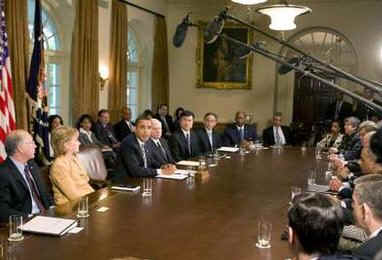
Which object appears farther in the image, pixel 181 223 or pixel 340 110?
pixel 340 110

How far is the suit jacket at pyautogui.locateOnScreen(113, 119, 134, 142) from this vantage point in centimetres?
965

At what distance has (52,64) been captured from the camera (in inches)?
341

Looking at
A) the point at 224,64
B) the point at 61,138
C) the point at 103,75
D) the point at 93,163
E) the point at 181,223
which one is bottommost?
the point at 181,223

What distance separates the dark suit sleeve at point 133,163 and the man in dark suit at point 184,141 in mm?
1626

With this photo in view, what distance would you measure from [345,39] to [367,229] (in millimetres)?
9830

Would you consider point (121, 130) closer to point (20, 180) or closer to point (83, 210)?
point (20, 180)

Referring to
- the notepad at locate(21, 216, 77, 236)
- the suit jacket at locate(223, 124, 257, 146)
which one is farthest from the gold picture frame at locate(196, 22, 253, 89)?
the notepad at locate(21, 216, 77, 236)

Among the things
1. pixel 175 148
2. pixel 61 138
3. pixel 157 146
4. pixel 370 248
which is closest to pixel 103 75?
pixel 175 148

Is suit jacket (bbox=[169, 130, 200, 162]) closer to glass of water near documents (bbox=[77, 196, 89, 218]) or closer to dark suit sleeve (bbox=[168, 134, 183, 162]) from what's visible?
dark suit sleeve (bbox=[168, 134, 183, 162])

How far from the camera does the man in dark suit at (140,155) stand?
15.2 feet

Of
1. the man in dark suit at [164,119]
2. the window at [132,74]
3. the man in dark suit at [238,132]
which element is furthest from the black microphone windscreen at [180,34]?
the window at [132,74]

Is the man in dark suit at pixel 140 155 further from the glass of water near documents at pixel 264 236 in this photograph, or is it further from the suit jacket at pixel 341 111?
the suit jacket at pixel 341 111

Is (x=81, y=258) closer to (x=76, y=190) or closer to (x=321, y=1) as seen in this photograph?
(x=76, y=190)

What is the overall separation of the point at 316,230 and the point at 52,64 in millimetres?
A: 7595
